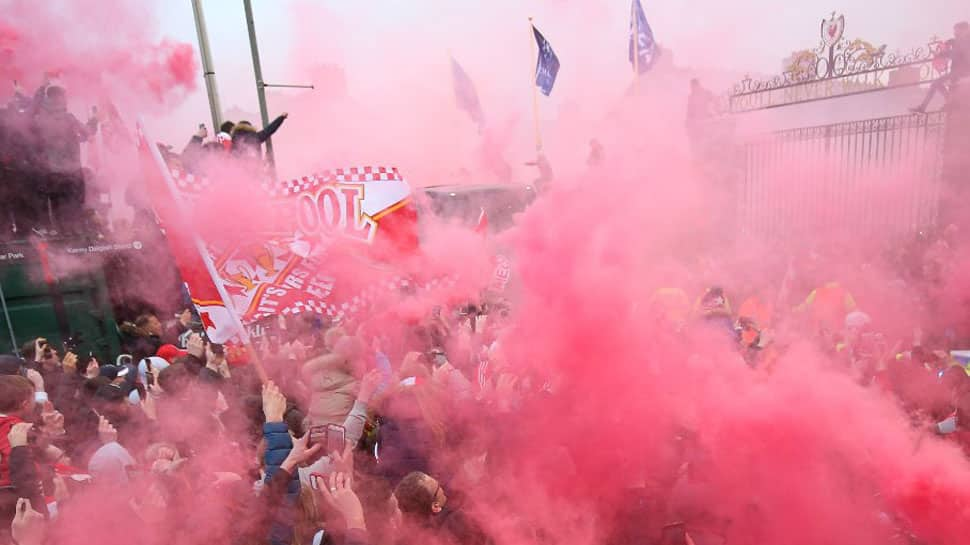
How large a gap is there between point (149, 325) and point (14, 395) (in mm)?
4549

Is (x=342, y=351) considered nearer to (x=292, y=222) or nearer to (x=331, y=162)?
(x=292, y=222)

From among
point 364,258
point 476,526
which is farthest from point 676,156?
point 476,526

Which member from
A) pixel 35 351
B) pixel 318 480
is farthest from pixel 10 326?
pixel 318 480

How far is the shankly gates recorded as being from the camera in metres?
9.55

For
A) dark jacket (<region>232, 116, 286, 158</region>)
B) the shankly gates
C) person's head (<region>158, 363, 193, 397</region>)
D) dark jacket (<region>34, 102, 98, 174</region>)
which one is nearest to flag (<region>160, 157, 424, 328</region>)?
dark jacket (<region>232, 116, 286, 158</region>)

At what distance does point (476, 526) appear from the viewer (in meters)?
2.92

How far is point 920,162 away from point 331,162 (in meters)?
10.0

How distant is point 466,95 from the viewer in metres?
7.02

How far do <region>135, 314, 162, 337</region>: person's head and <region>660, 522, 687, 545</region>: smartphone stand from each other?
24.0 ft

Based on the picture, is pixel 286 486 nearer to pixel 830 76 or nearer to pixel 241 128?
pixel 241 128

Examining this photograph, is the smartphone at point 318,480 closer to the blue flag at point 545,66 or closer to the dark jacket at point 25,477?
the dark jacket at point 25,477

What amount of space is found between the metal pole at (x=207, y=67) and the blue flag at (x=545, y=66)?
342cm

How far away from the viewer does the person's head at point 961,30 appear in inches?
293

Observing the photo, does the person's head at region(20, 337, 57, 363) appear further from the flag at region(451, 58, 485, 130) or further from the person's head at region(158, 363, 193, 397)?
the flag at region(451, 58, 485, 130)
